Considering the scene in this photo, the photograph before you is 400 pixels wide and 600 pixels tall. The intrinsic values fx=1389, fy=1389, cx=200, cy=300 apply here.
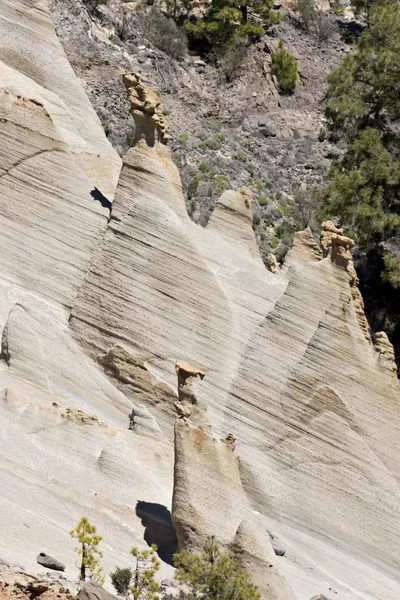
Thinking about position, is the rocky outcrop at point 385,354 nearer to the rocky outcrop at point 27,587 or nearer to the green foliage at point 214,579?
the green foliage at point 214,579

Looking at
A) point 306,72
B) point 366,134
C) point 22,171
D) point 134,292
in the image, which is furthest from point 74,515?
point 306,72

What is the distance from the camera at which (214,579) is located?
18.6 meters

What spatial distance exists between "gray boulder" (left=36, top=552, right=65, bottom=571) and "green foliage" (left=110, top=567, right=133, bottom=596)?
28.5 inches

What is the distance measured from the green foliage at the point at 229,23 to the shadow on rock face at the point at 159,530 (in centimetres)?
3172

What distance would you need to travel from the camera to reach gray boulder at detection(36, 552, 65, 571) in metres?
18.3

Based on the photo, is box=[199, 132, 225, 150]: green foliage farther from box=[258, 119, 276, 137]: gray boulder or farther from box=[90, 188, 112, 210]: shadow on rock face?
box=[90, 188, 112, 210]: shadow on rock face

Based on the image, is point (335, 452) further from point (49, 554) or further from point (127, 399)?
point (49, 554)

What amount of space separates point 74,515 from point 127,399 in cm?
397

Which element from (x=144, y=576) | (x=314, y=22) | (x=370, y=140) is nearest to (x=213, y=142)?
(x=370, y=140)

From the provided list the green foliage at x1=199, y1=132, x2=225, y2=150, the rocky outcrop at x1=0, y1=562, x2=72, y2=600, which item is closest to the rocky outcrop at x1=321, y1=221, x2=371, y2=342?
the rocky outcrop at x1=0, y1=562, x2=72, y2=600

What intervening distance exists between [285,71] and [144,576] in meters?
35.0

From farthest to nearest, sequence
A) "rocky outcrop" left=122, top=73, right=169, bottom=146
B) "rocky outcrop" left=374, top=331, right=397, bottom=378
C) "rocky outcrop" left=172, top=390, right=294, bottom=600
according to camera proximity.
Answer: "rocky outcrop" left=122, top=73, right=169, bottom=146 → "rocky outcrop" left=374, top=331, right=397, bottom=378 → "rocky outcrop" left=172, top=390, right=294, bottom=600

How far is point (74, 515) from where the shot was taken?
66.9ft

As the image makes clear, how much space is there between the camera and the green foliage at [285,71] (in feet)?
166
